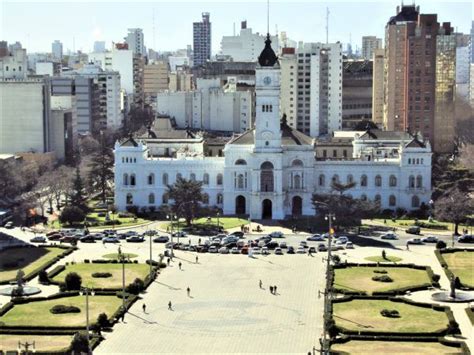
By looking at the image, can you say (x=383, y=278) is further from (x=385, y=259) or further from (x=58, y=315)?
(x=58, y=315)

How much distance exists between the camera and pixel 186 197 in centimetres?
12644

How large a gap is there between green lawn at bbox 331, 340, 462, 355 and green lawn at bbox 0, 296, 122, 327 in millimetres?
19954

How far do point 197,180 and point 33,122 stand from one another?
43163mm

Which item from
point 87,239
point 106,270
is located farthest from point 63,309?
point 87,239

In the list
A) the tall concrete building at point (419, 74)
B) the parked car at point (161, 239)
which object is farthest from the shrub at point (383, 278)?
the tall concrete building at point (419, 74)

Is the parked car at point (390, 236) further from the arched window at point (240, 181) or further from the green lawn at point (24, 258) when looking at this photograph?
the green lawn at point (24, 258)

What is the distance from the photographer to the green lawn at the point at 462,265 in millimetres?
96312

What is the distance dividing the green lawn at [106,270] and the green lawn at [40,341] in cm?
1653

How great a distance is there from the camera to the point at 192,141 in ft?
510

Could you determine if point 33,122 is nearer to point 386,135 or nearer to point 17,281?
point 386,135

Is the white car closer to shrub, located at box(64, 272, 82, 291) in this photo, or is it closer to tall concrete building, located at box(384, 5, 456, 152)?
shrub, located at box(64, 272, 82, 291)

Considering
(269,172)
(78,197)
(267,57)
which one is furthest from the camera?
(269,172)

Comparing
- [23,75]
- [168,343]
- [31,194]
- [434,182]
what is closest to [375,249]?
[434,182]

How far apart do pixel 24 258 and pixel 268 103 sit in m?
40.6
